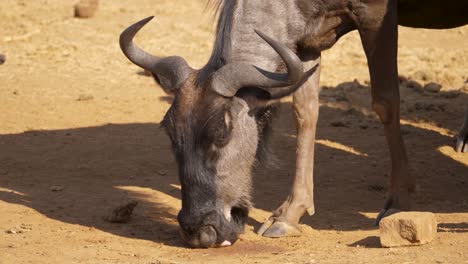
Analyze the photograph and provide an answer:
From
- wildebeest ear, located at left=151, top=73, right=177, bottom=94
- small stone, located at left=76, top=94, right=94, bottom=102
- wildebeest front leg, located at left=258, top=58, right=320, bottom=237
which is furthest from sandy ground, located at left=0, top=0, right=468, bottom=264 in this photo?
wildebeest ear, located at left=151, top=73, right=177, bottom=94

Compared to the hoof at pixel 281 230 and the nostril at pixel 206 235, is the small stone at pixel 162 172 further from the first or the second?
Answer: the nostril at pixel 206 235

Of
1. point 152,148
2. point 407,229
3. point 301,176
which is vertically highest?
point 407,229

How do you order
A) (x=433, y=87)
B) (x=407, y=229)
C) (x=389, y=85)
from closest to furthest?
1. (x=407, y=229)
2. (x=389, y=85)
3. (x=433, y=87)

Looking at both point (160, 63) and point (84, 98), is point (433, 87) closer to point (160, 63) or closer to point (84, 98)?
point (84, 98)

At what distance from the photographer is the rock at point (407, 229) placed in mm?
6426

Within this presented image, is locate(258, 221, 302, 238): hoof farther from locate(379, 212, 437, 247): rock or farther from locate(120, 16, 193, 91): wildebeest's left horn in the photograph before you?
locate(120, 16, 193, 91): wildebeest's left horn

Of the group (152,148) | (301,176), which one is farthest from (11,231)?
(152,148)

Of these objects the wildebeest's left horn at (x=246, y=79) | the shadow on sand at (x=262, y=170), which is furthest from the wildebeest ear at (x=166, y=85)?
the shadow on sand at (x=262, y=170)

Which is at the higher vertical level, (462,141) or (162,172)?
(462,141)

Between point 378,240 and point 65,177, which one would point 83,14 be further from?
point 378,240

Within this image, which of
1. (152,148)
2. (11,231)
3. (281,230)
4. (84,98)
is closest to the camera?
(11,231)

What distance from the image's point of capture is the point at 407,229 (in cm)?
646

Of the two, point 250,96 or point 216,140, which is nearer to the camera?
point 216,140

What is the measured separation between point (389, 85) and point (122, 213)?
2.27m
